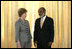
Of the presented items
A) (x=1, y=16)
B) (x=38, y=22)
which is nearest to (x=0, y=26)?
(x=1, y=16)

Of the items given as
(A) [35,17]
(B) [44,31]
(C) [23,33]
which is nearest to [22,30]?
(C) [23,33]

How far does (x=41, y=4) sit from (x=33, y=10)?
0.83ft

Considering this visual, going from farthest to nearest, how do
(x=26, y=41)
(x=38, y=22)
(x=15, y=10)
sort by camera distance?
1. (x=15, y=10)
2. (x=38, y=22)
3. (x=26, y=41)

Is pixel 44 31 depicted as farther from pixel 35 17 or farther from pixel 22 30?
pixel 35 17

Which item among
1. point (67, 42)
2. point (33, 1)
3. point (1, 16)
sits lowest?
point (67, 42)

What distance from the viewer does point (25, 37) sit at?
11.5 ft

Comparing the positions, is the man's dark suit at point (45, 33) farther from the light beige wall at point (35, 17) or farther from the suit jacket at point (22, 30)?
the light beige wall at point (35, 17)

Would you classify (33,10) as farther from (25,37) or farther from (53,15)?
(25,37)

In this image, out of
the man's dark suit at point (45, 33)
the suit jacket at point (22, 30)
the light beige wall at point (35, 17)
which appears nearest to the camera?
the suit jacket at point (22, 30)

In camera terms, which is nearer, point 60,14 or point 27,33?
point 27,33

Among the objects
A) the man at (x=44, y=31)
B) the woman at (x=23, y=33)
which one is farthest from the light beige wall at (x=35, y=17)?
the woman at (x=23, y=33)

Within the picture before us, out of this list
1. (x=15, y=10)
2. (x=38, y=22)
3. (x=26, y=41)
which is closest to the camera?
(x=26, y=41)

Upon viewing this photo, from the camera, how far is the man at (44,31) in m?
3.66

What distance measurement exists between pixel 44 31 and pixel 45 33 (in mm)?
40
